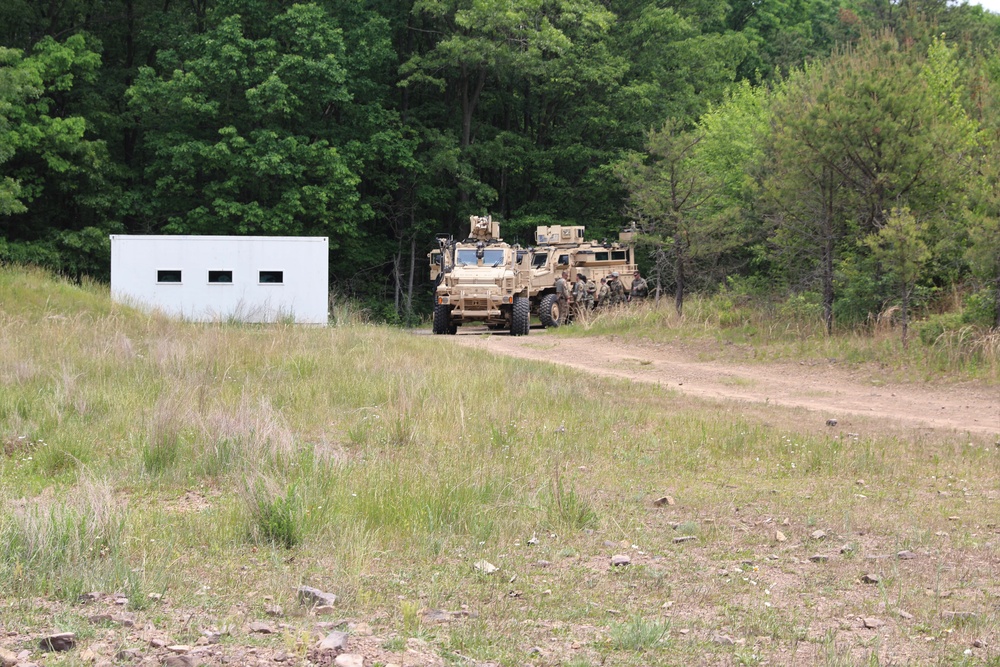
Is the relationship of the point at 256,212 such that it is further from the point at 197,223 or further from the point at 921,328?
the point at 921,328

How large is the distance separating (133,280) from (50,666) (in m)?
23.2

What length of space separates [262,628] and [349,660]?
58 centimetres

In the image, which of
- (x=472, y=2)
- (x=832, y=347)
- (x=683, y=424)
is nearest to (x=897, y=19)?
(x=472, y=2)

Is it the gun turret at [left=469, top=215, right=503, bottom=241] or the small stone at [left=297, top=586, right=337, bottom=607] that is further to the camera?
the gun turret at [left=469, top=215, right=503, bottom=241]

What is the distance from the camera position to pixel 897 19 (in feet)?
135

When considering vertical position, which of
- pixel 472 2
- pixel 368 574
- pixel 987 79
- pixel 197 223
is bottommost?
pixel 368 574

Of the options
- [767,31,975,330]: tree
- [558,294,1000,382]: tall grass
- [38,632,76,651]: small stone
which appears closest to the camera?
[38,632,76,651]: small stone

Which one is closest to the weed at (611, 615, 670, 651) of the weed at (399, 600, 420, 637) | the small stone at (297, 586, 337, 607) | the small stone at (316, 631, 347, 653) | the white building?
the weed at (399, 600, 420, 637)

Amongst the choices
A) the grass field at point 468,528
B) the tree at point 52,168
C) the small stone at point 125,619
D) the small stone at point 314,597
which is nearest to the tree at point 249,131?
the tree at point 52,168

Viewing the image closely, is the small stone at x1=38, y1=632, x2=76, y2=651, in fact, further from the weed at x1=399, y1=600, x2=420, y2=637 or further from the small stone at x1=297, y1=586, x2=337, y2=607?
the weed at x1=399, y1=600, x2=420, y2=637

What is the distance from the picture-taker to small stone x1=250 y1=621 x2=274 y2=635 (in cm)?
452

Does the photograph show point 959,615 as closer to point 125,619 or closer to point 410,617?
point 410,617

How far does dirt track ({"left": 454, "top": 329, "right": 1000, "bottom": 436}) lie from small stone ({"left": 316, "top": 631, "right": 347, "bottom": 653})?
8.41m

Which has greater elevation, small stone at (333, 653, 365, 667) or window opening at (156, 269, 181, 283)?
window opening at (156, 269, 181, 283)
